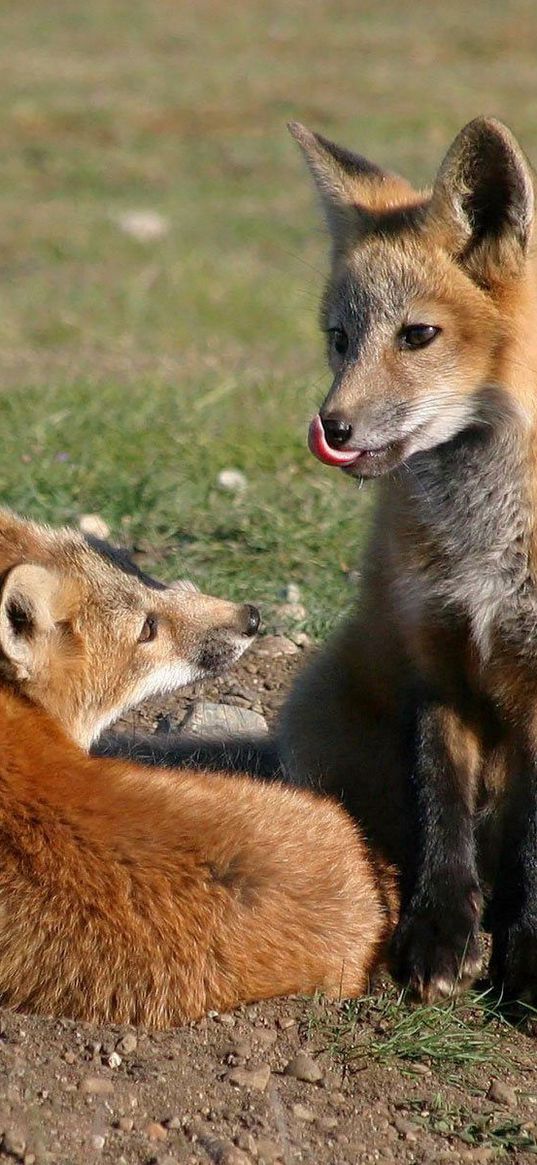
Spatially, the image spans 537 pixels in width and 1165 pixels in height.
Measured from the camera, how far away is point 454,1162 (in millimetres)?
3211

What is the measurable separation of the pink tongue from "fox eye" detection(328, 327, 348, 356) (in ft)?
1.38

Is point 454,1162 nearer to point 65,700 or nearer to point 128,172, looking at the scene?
point 65,700

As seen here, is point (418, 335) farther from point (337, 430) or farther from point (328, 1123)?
point (328, 1123)

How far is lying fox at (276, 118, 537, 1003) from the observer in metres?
4.12

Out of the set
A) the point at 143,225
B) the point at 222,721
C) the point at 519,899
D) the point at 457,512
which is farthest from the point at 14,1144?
the point at 143,225

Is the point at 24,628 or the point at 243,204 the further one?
the point at 243,204

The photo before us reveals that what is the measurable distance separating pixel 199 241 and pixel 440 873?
400 inches

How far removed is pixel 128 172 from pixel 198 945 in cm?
1379

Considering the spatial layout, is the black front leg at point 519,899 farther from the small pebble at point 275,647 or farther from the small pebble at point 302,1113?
the small pebble at point 275,647

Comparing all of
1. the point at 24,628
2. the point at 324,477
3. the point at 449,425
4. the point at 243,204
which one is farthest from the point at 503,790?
the point at 243,204

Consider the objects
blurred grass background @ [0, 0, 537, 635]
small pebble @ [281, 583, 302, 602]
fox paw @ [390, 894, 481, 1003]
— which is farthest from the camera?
blurred grass background @ [0, 0, 537, 635]

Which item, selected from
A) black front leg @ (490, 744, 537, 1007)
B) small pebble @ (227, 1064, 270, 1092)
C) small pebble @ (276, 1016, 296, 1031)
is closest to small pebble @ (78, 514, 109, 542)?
black front leg @ (490, 744, 537, 1007)

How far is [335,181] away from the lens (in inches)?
186

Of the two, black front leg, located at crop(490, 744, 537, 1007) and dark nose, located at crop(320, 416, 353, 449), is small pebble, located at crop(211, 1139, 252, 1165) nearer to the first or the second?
black front leg, located at crop(490, 744, 537, 1007)
